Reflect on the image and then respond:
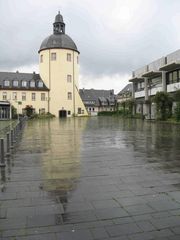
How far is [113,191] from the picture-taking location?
22.8 feet

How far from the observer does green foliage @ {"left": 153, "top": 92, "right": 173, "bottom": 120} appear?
4809 centimetres

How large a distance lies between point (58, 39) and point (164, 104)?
45714 mm

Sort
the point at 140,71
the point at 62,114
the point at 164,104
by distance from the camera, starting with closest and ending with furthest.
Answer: the point at 164,104, the point at 140,71, the point at 62,114

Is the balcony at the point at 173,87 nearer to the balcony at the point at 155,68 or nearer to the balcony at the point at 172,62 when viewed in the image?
the balcony at the point at 172,62

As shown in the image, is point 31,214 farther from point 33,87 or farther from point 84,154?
point 33,87

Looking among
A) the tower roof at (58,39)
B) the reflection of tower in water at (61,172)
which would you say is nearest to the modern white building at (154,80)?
the tower roof at (58,39)

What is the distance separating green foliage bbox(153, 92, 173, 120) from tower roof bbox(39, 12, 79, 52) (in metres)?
43.0

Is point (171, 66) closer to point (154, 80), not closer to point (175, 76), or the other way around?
point (175, 76)

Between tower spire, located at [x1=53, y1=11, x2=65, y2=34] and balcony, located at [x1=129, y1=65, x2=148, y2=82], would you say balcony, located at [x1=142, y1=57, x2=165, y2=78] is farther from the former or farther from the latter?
tower spire, located at [x1=53, y1=11, x2=65, y2=34]

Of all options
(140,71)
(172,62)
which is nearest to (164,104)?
(172,62)

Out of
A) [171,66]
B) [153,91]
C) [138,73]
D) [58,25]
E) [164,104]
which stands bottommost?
[164,104]

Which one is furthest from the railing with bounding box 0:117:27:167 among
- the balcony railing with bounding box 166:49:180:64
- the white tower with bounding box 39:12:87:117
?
the white tower with bounding box 39:12:87:117

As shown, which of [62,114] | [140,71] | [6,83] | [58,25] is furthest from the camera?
[58,25]

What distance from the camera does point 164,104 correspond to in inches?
1902
